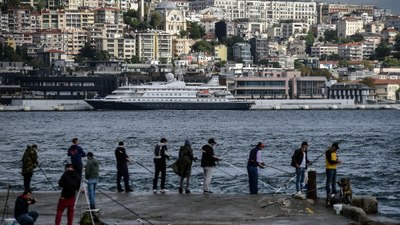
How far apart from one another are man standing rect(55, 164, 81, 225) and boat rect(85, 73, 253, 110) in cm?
11383

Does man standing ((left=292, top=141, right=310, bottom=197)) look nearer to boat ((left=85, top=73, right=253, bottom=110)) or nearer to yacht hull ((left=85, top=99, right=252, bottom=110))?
boat ((left=85, top=73, right=253, bottom=110))

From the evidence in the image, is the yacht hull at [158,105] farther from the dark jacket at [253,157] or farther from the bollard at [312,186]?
the bollard at [312,186]

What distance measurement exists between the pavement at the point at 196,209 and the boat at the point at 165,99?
4314 inches

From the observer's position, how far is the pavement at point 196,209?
20.1 metres

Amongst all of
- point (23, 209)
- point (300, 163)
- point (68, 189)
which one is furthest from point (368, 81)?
point (23, 209)

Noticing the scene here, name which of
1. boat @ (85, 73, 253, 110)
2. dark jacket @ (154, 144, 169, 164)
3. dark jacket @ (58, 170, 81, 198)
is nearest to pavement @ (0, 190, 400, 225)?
dark jacket @ (154, 144, 169, 164)

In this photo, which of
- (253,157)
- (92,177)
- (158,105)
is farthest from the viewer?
(158,105)

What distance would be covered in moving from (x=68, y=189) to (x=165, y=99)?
115 meters

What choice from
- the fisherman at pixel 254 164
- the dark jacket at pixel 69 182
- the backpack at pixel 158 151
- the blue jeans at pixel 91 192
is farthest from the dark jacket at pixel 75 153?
the dark jacket at pixel 69 182

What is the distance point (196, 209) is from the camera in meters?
21.3

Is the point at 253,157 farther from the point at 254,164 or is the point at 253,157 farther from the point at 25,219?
the point at 25,219

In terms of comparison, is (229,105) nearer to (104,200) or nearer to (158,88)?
(158,88)

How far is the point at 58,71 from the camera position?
161m

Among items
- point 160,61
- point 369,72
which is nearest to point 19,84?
point 160,61
